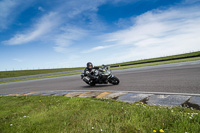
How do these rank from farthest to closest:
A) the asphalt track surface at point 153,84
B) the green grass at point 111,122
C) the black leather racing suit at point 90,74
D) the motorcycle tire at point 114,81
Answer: the black leather racing suit at point 90,74 < the motorcycle tire at point 114,81 < the asphalt track surface at point 153,84 < the green grass at point 111,122

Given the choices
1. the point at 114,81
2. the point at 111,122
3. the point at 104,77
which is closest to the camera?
the point at 111,122

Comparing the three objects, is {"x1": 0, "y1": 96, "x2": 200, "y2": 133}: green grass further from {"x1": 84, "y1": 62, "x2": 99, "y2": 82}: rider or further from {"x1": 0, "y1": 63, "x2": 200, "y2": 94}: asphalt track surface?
{"x1": 84, "y1": 62, "x2": 99, "y2": 82}: rider

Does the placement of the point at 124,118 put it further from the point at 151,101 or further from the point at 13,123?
Result: the point at 13,123

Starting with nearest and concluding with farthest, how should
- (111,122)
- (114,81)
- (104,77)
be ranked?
(111,122)
(104,77)
(114,81)

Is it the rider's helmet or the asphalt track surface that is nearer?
the asphalt track surface

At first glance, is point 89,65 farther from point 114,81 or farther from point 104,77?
point 114,81

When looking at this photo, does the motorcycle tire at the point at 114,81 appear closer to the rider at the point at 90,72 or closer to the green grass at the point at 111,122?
the rider at the point at 90,72

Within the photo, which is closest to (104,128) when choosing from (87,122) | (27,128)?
(87,122)

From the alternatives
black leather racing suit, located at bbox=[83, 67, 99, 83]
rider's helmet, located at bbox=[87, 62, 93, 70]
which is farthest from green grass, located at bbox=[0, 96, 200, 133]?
rider's helmet, located at bbox=[87, 62, 93, 70]

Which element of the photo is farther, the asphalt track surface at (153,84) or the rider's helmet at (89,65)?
the rider's helmet at (89,65)

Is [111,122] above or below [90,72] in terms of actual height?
below

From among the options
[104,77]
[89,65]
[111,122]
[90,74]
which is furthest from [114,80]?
[111,122]

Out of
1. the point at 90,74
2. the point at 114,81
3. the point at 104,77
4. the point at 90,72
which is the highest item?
the point at 90,72

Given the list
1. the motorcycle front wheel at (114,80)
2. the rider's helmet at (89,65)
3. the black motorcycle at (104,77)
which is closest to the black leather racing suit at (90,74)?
the black motorcycle at (104,77)
